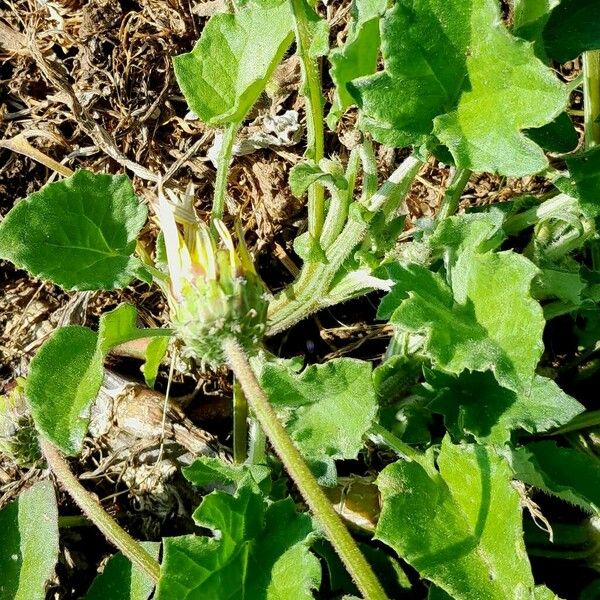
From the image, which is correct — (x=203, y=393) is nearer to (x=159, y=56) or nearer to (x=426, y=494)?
(x=426, y=494)

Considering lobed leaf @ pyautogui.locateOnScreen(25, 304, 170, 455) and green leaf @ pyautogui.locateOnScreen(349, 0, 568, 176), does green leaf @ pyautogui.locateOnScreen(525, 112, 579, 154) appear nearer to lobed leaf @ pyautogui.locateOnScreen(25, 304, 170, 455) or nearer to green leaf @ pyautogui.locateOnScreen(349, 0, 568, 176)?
green leaf @ pyautogui.locateOnScreen(349, 0, 568, 176)

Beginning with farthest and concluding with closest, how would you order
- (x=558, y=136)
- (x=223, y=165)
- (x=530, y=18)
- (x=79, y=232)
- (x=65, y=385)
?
(x=223, y=165) → (x=79, y=232) → (x=558, y=136) → (x=65, y=385) → (x=530, y=18)

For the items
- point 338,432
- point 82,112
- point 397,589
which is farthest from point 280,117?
point 397,589

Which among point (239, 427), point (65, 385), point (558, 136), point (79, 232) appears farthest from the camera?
point (239, 427)

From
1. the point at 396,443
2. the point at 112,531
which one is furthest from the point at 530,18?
the point at 112,531

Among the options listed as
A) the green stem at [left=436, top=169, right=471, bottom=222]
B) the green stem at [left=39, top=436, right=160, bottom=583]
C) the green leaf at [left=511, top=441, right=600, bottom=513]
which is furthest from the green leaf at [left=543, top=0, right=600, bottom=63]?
the green stem at [left=39, top=436, right=160, bottom=583]

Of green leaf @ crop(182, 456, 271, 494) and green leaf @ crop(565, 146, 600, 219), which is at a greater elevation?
green leaf @ crop(565, 146, 600, 219)

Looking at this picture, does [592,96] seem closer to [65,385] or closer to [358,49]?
[358,49]
